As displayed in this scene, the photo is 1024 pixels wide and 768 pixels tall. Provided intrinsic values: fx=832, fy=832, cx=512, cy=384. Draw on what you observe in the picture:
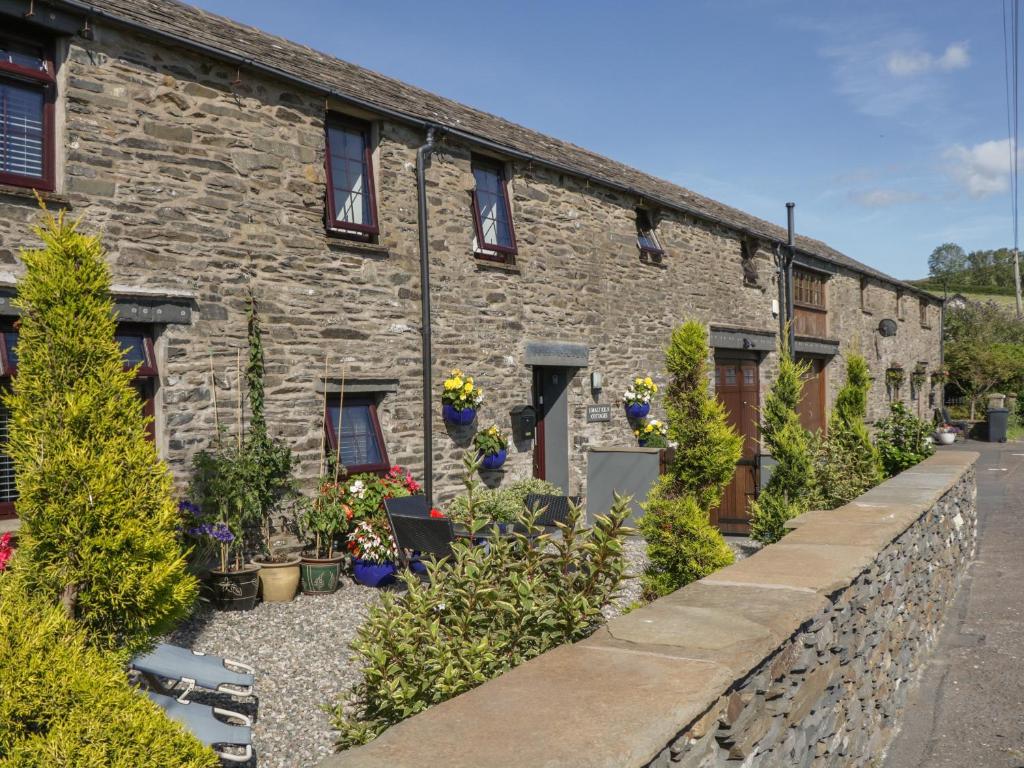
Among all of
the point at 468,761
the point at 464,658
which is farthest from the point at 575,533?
the point at 468,761

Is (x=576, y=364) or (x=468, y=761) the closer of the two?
(x=468, y=761)

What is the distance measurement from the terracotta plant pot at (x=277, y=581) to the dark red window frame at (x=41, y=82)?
3.63 m

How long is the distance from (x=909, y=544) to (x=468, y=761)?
4455 mm

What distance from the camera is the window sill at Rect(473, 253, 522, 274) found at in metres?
10.3

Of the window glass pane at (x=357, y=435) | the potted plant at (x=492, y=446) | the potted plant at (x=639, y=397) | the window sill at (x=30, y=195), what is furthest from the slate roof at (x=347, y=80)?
the potted plant at (x=492, y=446)

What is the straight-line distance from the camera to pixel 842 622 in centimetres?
396

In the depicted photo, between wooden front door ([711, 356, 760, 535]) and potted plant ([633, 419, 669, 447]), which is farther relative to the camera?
wooden front door ([711, 356, 760, 535])

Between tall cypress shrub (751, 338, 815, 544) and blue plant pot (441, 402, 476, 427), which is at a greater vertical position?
blue plant pot (441, 402, 476, 427)

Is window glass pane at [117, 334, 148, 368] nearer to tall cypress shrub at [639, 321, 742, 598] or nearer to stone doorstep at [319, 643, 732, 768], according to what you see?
tall cypress shrub at [639, 321, 742, 598]

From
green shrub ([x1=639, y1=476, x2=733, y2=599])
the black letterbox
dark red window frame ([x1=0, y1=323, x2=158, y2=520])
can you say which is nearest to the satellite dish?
the black letterbox

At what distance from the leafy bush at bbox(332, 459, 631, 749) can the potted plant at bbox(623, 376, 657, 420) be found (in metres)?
A: 8.89

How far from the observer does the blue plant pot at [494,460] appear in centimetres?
1025

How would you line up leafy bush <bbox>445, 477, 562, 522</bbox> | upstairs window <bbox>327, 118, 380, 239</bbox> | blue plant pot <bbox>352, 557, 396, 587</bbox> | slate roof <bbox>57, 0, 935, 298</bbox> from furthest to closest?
leafy bush <bbox>445, 477, 562, 522</bbox> → upstairs window <bbox>327, 118, 380, 239</bbox> → blue plant pot <bbox>352, 557, 396, 587</bbox> → slate roof <bbox>57, 0, 935, 298</bbox>

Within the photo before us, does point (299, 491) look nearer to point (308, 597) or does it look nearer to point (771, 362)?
point (308, 597)
